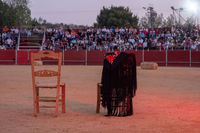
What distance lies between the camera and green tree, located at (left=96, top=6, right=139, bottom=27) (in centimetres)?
6131

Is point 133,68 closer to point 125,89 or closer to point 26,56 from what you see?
point 125,89

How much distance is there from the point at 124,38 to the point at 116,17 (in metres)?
30.3

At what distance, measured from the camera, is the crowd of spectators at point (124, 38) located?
99.8ft

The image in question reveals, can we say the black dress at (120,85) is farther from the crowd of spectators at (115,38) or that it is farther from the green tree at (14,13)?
the green tree at (14,13)

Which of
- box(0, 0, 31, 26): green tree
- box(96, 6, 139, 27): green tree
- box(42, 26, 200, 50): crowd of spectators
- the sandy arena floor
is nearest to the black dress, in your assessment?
the sandy arena floor

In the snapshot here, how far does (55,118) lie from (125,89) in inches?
48.4

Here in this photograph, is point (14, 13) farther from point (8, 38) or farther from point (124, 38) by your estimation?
point (124, 38)

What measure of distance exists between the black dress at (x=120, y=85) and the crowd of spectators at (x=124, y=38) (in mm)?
24678

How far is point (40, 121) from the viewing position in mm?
5574

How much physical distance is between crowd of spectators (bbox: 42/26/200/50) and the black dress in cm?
2468

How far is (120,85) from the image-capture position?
6086 millimetres

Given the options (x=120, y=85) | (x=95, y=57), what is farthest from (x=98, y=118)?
(x=95, y=57)

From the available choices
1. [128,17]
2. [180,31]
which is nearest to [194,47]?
[180,31]

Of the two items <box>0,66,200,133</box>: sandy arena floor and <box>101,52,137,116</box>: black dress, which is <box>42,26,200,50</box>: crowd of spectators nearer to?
<box>0,66,200,133</box>: sandy arena floor
